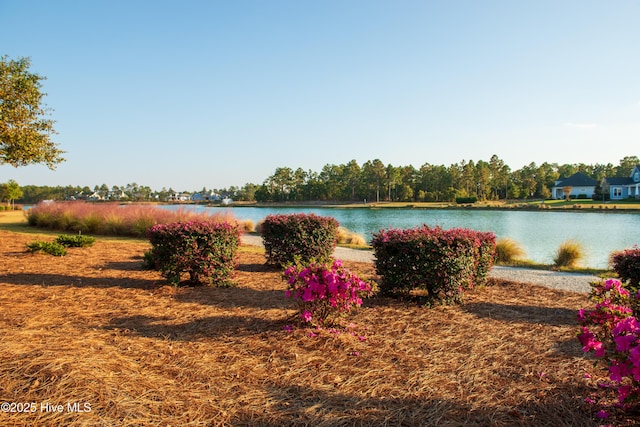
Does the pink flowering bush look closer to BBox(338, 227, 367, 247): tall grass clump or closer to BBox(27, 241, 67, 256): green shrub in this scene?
BBox(27, 241, 67, 256): green shrub

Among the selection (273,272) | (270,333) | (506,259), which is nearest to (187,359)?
(270,333)

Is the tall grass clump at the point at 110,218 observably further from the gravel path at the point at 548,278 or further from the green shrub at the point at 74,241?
the gravel path at the point at 548,278

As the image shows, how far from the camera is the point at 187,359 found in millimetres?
3387

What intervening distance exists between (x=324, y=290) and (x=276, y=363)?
882 millimetres

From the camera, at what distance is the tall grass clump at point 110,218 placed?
51.0ft

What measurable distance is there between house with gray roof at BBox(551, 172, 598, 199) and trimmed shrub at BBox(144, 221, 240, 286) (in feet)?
275

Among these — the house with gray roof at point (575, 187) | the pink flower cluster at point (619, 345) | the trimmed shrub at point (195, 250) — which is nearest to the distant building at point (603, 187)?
the house with gray roof at point (575, 187)

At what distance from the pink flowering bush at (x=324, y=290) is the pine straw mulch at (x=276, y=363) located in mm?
225

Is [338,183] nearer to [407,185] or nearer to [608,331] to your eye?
[407,185]

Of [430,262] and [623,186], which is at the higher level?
[623,186]

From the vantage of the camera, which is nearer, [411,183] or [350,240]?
[350,240]

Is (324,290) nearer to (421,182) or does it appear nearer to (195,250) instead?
(195,250)

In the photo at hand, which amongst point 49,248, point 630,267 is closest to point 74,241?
point 49,248

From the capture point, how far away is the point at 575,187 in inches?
3095
